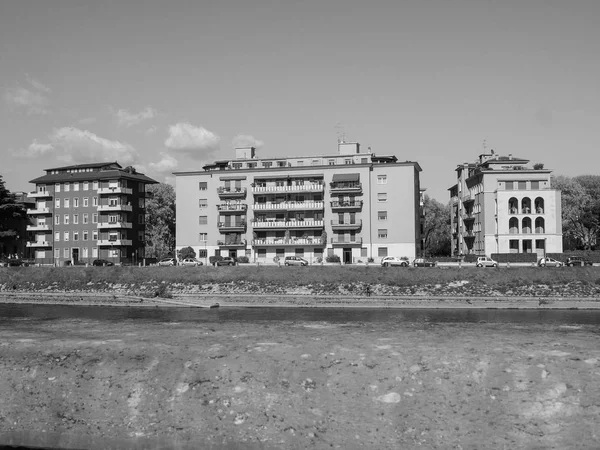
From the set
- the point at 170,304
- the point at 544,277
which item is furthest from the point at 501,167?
the point at 170,304

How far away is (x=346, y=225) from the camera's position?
10731 centimetres

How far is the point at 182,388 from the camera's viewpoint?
14.3 meters

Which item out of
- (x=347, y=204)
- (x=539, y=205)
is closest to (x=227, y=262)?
(x=347, y=204)

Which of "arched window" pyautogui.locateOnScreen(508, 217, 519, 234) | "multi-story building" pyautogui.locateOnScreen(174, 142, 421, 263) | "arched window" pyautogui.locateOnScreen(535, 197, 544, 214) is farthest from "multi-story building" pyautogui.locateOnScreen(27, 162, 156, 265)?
"arched window" pyautogui.locateOnScreen(535, 197, 544, 214)

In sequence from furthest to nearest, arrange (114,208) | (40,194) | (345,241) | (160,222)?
(160,222) < (40,194) < (114,208) < (345,241)

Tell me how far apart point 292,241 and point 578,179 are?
81.3 m

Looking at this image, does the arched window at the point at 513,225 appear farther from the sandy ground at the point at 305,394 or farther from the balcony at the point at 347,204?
the sandy ground at the point at 305,394

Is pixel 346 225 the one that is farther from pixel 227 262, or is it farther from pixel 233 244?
pixel 227 262

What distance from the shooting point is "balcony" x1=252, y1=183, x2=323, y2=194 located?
109m

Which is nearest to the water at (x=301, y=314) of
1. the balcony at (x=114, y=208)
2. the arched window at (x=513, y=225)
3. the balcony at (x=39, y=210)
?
the arched window at (x=513, y=225)

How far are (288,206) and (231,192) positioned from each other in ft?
42.0

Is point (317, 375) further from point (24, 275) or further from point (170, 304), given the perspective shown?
point (24, 275)

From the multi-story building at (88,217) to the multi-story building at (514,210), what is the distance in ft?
245

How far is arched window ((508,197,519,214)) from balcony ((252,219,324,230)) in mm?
37207
